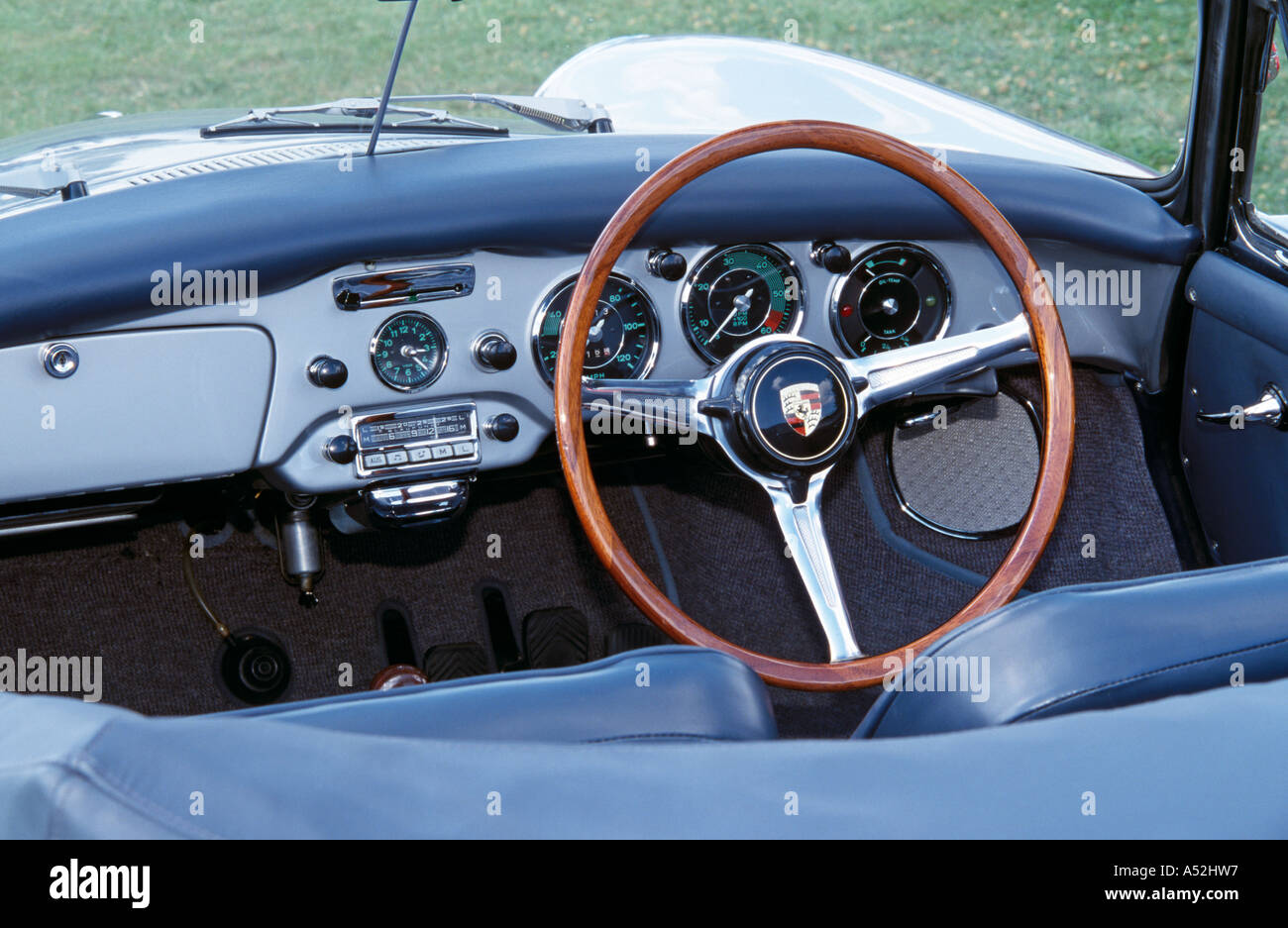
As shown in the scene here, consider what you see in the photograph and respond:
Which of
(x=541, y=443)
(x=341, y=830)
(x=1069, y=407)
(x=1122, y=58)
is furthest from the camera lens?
(x=1122, y=58)

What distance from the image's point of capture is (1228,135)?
2.08 meters

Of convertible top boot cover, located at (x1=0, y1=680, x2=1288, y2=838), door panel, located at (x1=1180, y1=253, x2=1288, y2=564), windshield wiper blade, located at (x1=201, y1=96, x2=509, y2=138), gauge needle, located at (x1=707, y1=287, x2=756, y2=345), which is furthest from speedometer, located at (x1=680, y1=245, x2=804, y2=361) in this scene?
convertible top boot cover, located at (x1=0, y1=680, x2=1288, y2=838)

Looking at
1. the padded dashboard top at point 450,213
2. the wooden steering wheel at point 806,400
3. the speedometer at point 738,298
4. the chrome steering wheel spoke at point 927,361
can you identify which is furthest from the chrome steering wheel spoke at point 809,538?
the padded dashboard top at point 450,213

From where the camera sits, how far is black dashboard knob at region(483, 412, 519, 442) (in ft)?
6.30

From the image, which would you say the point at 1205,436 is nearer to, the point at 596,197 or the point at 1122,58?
the point at 596,197

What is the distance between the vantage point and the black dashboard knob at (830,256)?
193cm

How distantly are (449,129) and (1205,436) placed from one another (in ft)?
4.61

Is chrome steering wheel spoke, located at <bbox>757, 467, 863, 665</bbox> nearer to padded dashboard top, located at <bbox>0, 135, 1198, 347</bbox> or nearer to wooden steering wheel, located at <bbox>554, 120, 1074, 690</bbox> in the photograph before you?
wooden steering wheel, located at <bbox>554, 120, 1074, 690</bbox>

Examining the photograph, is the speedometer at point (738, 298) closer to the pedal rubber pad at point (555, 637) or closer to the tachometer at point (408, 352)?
the tachometer at point (408, 352)

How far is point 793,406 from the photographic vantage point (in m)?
1.65

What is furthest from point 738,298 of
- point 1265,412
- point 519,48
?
point 519,48

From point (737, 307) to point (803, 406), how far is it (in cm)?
33

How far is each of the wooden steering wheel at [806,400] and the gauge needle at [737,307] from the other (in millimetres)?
245
